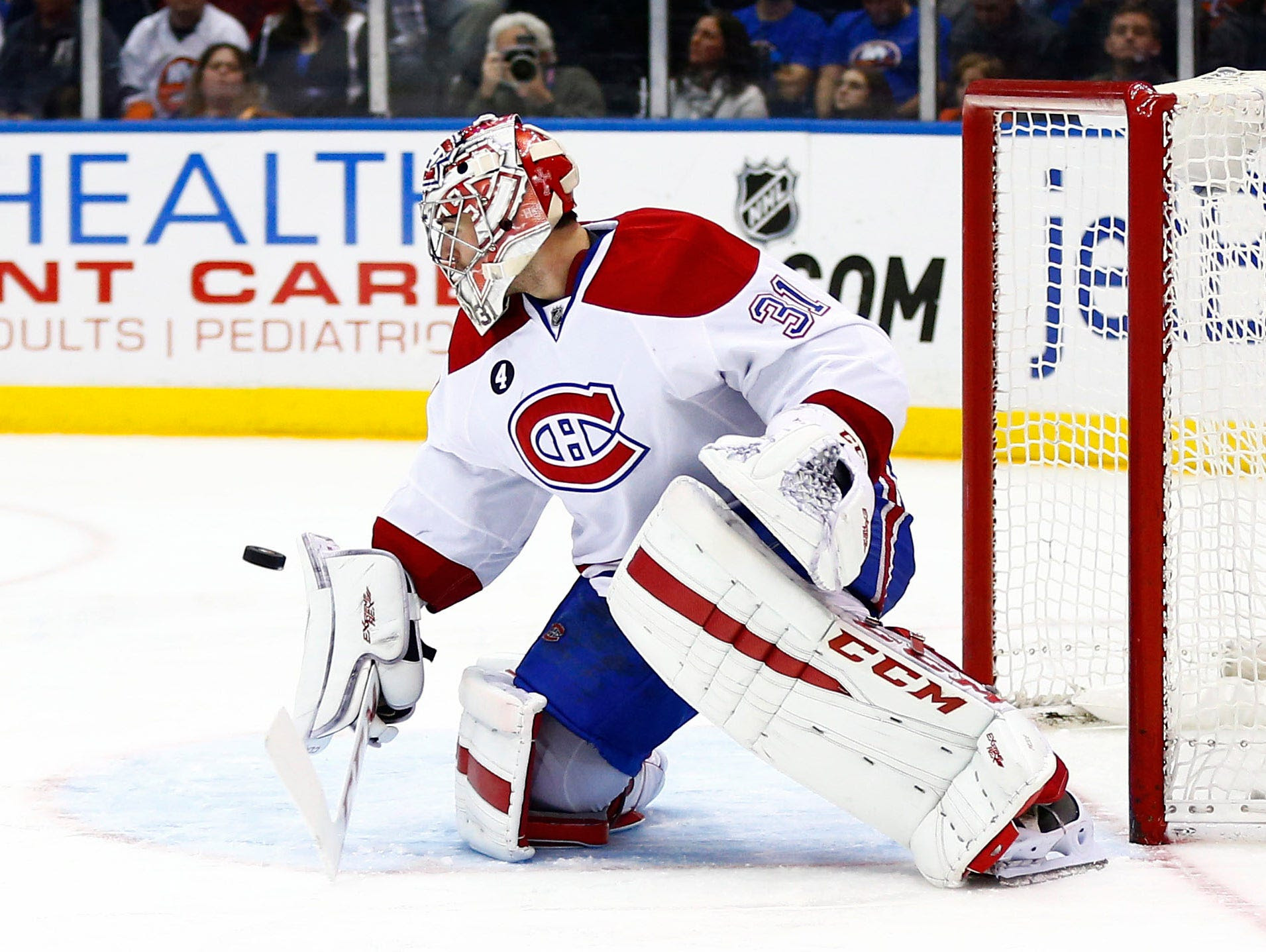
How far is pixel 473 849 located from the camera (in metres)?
1.96

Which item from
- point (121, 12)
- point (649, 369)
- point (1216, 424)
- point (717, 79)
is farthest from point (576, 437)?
point (121, 12)

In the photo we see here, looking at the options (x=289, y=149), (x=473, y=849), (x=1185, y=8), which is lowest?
(x=473, y=849)

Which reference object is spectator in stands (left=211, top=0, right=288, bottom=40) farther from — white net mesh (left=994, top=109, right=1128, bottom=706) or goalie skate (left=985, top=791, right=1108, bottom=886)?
goalie skate (left=985, top=791, right=1108, bottom=886)

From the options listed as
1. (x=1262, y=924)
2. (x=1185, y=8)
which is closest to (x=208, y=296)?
(x=1185, y=8)

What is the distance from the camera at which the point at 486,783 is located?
1936 mm

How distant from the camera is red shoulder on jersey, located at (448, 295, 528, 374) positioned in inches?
76.7

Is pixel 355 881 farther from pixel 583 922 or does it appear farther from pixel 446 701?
pixel 446 701

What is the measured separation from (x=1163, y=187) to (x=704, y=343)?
1.80 ft

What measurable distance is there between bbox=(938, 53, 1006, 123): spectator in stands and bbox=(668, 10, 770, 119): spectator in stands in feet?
2.16

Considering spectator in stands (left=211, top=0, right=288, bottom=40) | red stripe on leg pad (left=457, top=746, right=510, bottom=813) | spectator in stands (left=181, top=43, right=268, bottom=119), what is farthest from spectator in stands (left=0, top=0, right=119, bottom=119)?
red stripe on leg pad (left=457, top=746, right=510, bottom=813)

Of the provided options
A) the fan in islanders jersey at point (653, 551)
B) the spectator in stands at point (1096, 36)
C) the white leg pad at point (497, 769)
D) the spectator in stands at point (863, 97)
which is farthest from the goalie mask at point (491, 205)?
the spectator in stands at point (1096, 36)

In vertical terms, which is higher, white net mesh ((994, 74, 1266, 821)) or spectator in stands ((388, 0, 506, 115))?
spectator in stands ((388, 0, 506, 115))

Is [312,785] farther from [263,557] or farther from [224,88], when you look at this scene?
[224,88]

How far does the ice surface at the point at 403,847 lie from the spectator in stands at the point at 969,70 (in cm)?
295
